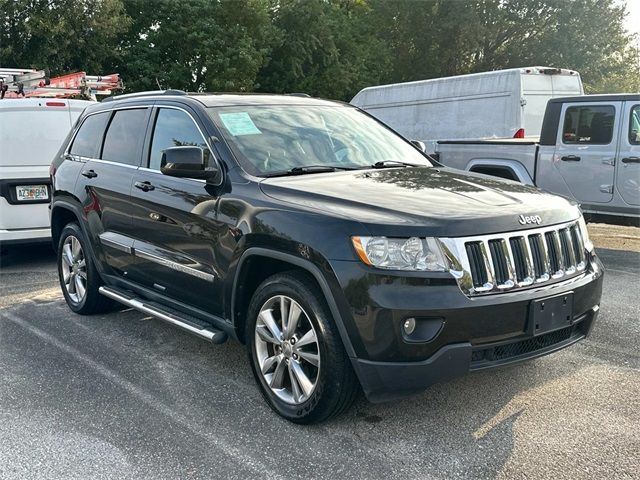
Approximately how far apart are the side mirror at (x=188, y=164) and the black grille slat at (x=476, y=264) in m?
1.63

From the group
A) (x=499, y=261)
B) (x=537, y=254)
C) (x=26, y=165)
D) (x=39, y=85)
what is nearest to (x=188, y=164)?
(x=499, y=261)

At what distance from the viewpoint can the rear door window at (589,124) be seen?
26.6 feet

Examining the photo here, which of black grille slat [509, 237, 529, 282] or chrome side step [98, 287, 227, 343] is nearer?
black grille slat [509, 237, 529, 282]

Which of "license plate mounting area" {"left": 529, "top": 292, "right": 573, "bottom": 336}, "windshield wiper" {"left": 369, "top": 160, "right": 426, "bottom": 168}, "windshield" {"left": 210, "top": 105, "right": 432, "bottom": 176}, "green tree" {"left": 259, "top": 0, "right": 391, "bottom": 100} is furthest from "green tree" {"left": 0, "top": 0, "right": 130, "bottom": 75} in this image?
"license plate mounting area" {"left": 529, "top": 292, "right": 573, "bottom": 336}

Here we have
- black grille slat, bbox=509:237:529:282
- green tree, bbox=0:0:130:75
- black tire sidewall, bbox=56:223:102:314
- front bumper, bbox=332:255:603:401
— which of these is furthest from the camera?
green tree, bbox=0:0:130:75

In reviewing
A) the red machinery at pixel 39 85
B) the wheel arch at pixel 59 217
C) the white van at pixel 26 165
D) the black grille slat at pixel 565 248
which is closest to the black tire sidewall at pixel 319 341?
the black grille slat at pixel 565 248

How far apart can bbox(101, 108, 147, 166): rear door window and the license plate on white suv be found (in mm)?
2614

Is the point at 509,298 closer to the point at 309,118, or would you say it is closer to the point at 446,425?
the point at 446,425

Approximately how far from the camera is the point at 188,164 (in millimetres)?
3859

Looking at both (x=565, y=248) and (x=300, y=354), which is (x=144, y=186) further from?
(x=565, y=248)

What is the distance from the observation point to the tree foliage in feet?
67.0

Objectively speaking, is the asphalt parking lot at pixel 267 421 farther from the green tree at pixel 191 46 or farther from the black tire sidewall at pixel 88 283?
the green tree at pixel 191 46

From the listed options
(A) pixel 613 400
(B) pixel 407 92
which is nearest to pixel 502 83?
(B) pixel 407 92

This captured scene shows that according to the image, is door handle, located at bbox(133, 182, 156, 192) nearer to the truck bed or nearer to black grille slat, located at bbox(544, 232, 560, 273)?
black grille slat, located at bbox(544, 232, 560, 273)
